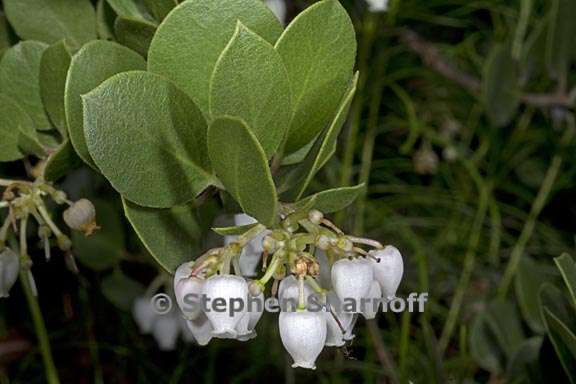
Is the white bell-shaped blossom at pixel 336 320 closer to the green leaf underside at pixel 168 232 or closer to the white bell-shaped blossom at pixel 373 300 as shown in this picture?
the white bell-shaped blossom at pixel 373 300

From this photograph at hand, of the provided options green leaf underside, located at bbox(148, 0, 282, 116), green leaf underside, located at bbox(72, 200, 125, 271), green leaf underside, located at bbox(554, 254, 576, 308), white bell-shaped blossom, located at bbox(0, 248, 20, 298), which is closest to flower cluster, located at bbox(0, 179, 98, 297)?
white bell-shaped blossom, located at bbox(0, 248, 20, 298)

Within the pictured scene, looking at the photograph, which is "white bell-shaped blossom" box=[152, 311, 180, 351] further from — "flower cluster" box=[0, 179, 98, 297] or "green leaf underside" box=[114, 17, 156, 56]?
"green leaf underside" box=[114, 17, 156, 56]

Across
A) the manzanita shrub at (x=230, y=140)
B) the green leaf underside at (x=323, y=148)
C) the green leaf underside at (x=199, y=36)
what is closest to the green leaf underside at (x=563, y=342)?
the manzanita shrub at (x=230, y=140)

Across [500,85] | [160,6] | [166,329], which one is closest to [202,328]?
[160,6]

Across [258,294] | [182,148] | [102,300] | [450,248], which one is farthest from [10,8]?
[450,248]

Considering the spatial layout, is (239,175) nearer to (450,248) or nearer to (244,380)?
(244,380)

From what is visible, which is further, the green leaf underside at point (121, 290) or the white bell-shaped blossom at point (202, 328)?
the green leaf underside at point (121, 290)
